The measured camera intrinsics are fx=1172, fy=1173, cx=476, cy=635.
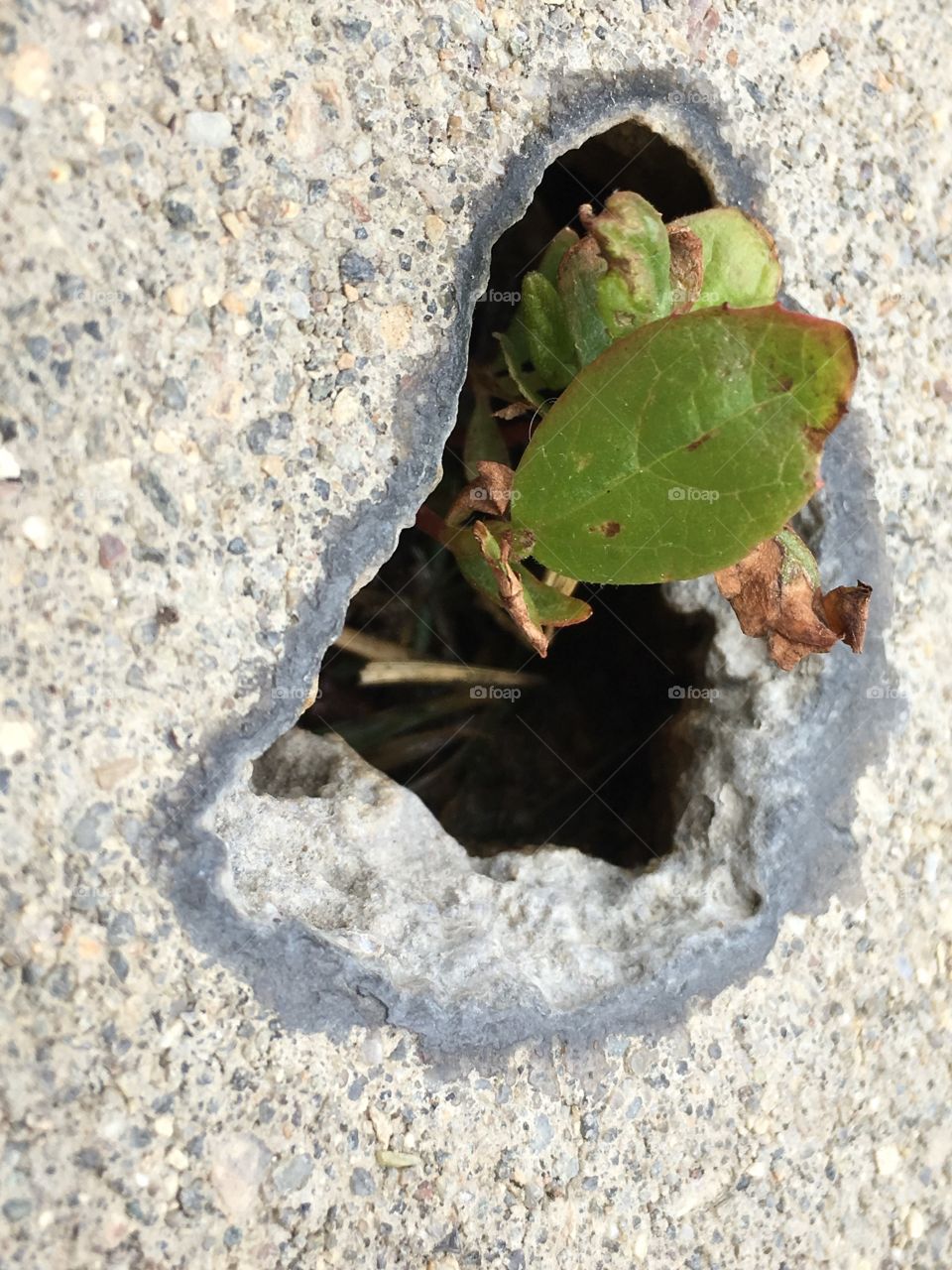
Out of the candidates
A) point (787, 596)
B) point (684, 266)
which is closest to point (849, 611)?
point (787, 596)

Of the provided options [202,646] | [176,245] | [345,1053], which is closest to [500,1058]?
[345,1053]

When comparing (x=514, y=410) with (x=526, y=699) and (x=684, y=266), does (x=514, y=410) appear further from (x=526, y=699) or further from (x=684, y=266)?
(x=526, y=699)

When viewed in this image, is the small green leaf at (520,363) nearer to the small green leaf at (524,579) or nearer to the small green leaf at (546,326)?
the small green leaf at (546,326)

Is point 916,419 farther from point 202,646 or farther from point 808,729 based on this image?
point 202,646

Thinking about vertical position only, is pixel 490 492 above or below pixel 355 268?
below

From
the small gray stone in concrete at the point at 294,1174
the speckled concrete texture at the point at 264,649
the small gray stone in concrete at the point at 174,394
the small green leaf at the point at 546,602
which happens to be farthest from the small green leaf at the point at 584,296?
the small gray stone in concrete at the point at 294,1174

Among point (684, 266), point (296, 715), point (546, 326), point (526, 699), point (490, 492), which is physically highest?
point (684, 266)

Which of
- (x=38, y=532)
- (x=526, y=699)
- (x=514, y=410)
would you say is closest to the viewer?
(x=38, y=532)
